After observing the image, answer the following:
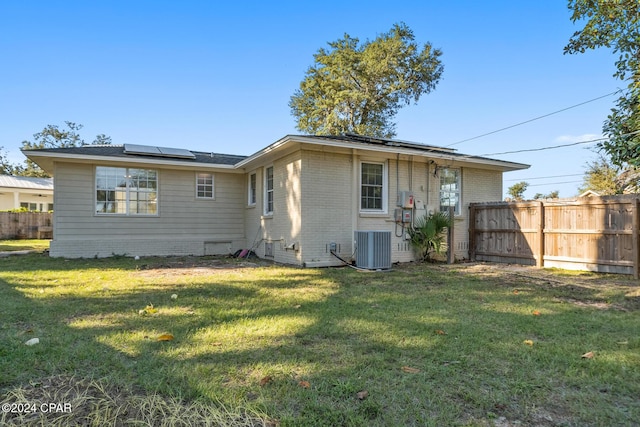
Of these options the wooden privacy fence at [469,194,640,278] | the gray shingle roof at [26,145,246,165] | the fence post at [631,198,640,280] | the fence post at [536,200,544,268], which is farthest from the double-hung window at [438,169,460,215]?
the gray shingle roof at [26,145,246,165]

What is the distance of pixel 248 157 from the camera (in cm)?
1085

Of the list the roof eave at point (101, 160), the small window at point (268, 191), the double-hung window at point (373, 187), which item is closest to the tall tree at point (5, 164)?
the roof eave at point (101, 160)

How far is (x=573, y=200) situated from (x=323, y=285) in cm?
615

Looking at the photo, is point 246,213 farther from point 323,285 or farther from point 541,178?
point 541,178

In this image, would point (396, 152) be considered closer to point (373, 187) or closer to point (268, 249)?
point (373, 187)

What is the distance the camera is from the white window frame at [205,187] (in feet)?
39.8

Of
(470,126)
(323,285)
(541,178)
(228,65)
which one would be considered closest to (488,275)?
(323,285)

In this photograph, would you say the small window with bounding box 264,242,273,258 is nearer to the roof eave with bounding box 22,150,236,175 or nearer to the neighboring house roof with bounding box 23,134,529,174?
the neighboring house roof with bounding box 23,134,529,174

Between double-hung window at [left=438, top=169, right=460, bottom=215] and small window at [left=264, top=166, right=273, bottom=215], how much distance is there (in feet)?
16.5

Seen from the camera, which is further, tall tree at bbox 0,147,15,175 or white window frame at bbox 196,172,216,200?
tall tree at bbox 0,147,15,175

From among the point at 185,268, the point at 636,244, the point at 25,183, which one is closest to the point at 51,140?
the point at 25,183

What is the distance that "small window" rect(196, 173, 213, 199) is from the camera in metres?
12.1

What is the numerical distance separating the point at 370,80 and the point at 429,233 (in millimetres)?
16891

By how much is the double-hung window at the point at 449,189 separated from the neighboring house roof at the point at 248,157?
46cm
